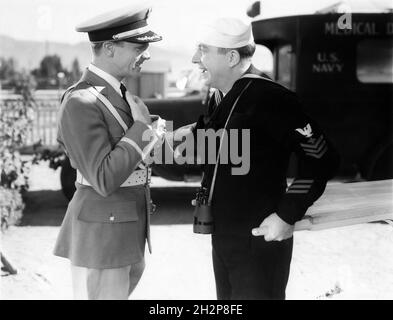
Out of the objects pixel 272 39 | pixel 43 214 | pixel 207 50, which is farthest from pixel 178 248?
pixel 207 50

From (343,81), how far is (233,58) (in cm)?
415

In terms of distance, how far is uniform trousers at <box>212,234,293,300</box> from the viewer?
6.97ft

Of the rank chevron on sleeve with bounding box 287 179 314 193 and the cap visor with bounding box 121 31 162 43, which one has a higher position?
the cap visor with bounding box 121 31 162 43

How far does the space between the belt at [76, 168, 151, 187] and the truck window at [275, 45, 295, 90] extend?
414 centimetres

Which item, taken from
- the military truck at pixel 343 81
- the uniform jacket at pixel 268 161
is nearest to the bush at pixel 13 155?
the military truck at pixel 343 81

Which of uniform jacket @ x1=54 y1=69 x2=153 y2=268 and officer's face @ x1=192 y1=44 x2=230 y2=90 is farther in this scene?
officer's face @ x1=192 y1=44 x2=230 y2=90

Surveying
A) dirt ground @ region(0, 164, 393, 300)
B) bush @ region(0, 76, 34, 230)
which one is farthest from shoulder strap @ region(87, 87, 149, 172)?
bush @ region(0, 76, 34, 230)

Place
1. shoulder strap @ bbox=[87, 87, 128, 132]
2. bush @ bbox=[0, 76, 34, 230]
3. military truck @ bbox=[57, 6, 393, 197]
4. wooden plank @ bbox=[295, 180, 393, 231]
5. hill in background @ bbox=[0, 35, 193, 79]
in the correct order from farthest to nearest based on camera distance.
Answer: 1. military truck @ bbox=[57, 6, 393, 197]
2. bush @ bbox=[0, 76, 34, 230]
3. hill in background @ bbox=[0, 35, 193, 79]
4. wooden plank @ bbox=[295, 180, 393, 231]
5. shoulder strap @ bbox=[87, 87, 128, 132]

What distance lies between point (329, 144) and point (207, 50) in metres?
0.59

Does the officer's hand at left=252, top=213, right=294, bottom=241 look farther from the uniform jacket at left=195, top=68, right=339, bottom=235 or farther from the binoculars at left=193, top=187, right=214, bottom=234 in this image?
the binoculars at left=193, top=187, right=214, bottom=234

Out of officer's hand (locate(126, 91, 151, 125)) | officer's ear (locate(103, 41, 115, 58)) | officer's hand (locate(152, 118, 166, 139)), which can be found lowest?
officer's hand (locate(152, 118, 166, 139))

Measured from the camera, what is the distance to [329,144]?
6.79 feet

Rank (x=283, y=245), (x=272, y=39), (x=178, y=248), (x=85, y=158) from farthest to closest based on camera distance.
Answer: (x=272, y=39) → (x=178, y=248) → (x=283, y=245) → (x=85, y=158)

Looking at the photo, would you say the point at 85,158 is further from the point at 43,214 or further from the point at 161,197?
the point at 161,197
